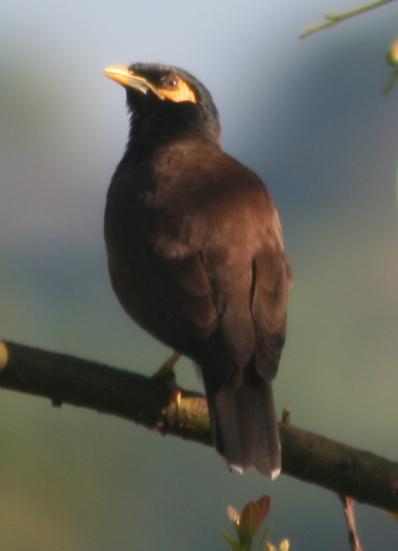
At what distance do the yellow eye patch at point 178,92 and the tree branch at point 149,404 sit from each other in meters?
1.71

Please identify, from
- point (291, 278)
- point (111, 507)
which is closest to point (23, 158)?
point (111, 507)

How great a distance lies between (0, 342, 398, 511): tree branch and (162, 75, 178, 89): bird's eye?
1.72 m

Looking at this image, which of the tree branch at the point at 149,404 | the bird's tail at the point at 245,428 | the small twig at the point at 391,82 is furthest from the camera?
the bird's tail at the point at 245,428

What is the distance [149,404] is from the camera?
13.2 feet

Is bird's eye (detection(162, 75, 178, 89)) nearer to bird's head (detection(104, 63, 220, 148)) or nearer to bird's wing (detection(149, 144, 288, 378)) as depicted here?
bird's head (detection(104, 63, 220, 148))

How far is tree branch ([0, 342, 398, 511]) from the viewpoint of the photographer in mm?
3852

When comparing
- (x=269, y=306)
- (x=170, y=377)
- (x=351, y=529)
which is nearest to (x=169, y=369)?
(x=170, y=377)

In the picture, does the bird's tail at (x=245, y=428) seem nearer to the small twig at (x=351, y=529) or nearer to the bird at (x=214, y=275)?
the bird at (x=214, y=275)

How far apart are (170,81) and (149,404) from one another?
5.84 ft

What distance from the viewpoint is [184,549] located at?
12.7 metres

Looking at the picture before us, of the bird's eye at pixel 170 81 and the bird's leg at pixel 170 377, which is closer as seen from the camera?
the bird's leg at pixel 170 377

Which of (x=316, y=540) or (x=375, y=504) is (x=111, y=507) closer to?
(x=316, y=540)

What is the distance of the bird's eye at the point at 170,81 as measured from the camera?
555cm

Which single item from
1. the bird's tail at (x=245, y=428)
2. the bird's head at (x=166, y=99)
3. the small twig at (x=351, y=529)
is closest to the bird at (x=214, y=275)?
the bird's tail at (x=245, y=428)
